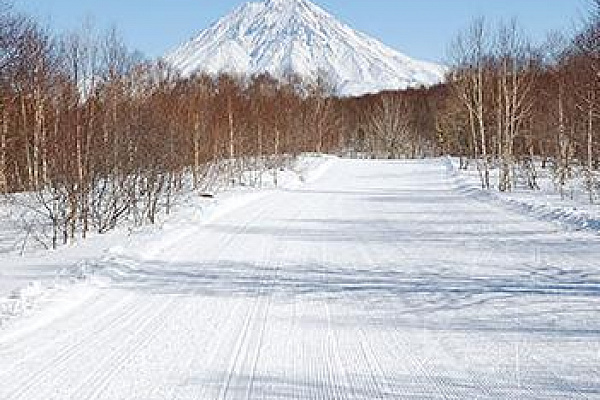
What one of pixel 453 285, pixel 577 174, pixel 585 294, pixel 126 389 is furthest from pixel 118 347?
pixel 577 174

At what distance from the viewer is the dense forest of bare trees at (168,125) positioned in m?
20.8

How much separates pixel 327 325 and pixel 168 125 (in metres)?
18.4

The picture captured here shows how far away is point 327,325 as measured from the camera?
26.4ft

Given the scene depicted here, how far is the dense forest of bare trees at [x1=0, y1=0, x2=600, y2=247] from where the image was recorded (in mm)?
20766

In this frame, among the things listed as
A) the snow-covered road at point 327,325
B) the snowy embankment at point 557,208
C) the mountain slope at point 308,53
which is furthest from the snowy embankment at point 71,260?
the mountain slope at point 308,53

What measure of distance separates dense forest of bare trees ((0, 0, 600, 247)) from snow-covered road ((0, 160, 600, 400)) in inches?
268

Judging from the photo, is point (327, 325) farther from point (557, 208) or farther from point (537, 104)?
point (537, 104)

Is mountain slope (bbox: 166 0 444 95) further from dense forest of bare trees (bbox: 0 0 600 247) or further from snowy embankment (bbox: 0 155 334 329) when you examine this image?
snowy embankment (bbox: 0 155 334 329)

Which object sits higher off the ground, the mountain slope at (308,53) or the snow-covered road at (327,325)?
the mountain slope at (308,53)

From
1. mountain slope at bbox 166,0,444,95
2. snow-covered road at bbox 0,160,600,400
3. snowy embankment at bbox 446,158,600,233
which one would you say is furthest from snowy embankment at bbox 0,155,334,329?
mountain slope at bbox 166,0,444,95

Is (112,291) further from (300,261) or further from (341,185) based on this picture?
(341,185)

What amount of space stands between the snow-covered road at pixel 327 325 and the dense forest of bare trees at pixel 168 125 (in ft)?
22.3

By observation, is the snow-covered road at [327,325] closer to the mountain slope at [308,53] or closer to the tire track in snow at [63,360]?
the tire track in snow at [63,360]

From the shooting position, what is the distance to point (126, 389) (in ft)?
19.1
